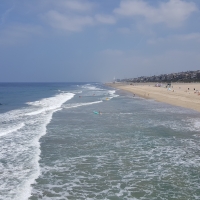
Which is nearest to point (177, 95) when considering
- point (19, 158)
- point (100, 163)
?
point (100, 163)

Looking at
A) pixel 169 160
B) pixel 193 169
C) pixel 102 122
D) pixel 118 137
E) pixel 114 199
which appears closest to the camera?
pixel 114 199

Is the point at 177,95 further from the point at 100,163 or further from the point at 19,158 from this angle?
the point at 19,158

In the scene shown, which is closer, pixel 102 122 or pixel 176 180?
pixel 176 180

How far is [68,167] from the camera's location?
400 inches

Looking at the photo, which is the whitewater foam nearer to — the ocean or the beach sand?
the ocean

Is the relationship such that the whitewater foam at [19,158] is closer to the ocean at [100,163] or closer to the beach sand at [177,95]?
the ocean at [100,163]

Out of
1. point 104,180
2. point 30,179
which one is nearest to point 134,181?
point 104,180

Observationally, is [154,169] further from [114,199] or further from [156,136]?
[156,136]

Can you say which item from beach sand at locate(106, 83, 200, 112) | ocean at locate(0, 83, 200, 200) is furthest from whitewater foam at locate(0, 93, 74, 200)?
beach sand at locate(106, 83, 200, 112)

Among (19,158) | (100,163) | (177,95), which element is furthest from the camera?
(177,95)

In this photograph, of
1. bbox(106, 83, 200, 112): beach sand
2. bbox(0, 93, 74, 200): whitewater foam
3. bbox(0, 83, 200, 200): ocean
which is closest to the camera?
bbox(0, 83, 200, 200): ocean

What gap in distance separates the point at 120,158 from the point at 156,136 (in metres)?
4.92

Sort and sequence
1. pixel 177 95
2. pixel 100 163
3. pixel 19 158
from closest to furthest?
pixel 100 163 < pixel 19 158 < pixel 177 95

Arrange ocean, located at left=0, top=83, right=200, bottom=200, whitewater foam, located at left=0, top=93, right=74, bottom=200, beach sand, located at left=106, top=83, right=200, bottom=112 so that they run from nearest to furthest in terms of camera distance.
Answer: ocean, located at left=0, top=83, right=200, bottom=200, whitewater foam, located at left=0, top=93, right=74, bottom=200, beach sand, located at left=106, top=83, right=200, bottom=112
